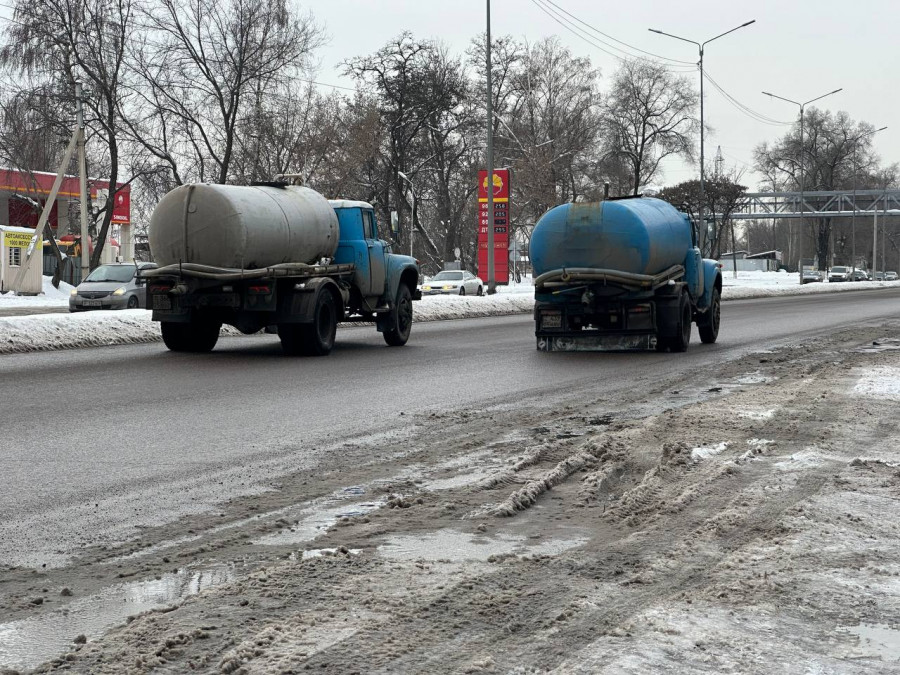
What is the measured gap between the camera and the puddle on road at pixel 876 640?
3549 mm

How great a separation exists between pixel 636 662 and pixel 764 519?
7.26ft

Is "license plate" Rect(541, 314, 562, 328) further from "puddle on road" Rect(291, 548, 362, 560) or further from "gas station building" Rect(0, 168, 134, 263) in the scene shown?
"gas station building" Rect(0, 168, 134, 263)

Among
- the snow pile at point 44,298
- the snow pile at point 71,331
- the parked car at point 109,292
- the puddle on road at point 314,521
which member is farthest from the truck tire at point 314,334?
the snow pile at point 44,298

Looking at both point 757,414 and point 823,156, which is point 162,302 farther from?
point 823,156

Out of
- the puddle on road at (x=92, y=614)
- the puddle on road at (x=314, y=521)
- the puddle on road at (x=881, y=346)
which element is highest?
the puddle on road at (x=92, y=614)

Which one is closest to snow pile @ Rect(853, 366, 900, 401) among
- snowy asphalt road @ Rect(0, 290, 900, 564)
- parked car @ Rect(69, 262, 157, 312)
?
snowy asphalt road @ Rect(0, 290, 900, 564)

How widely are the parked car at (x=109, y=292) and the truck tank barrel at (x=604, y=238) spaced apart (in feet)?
50.4

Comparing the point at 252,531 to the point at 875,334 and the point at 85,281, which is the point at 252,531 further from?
the point at 85,281

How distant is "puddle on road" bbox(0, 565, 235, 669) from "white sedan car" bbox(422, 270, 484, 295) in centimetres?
4243

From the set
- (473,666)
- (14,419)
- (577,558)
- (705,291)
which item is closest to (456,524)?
(577,558)

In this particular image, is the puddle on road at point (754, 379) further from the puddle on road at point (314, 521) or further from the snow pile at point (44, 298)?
the snow pile at point (44, 298)

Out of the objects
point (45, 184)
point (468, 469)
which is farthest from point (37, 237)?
point (468, 469)

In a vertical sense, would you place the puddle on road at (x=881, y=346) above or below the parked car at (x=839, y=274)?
above

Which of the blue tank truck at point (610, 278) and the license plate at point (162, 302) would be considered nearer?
the license plate at point (162, 302)
